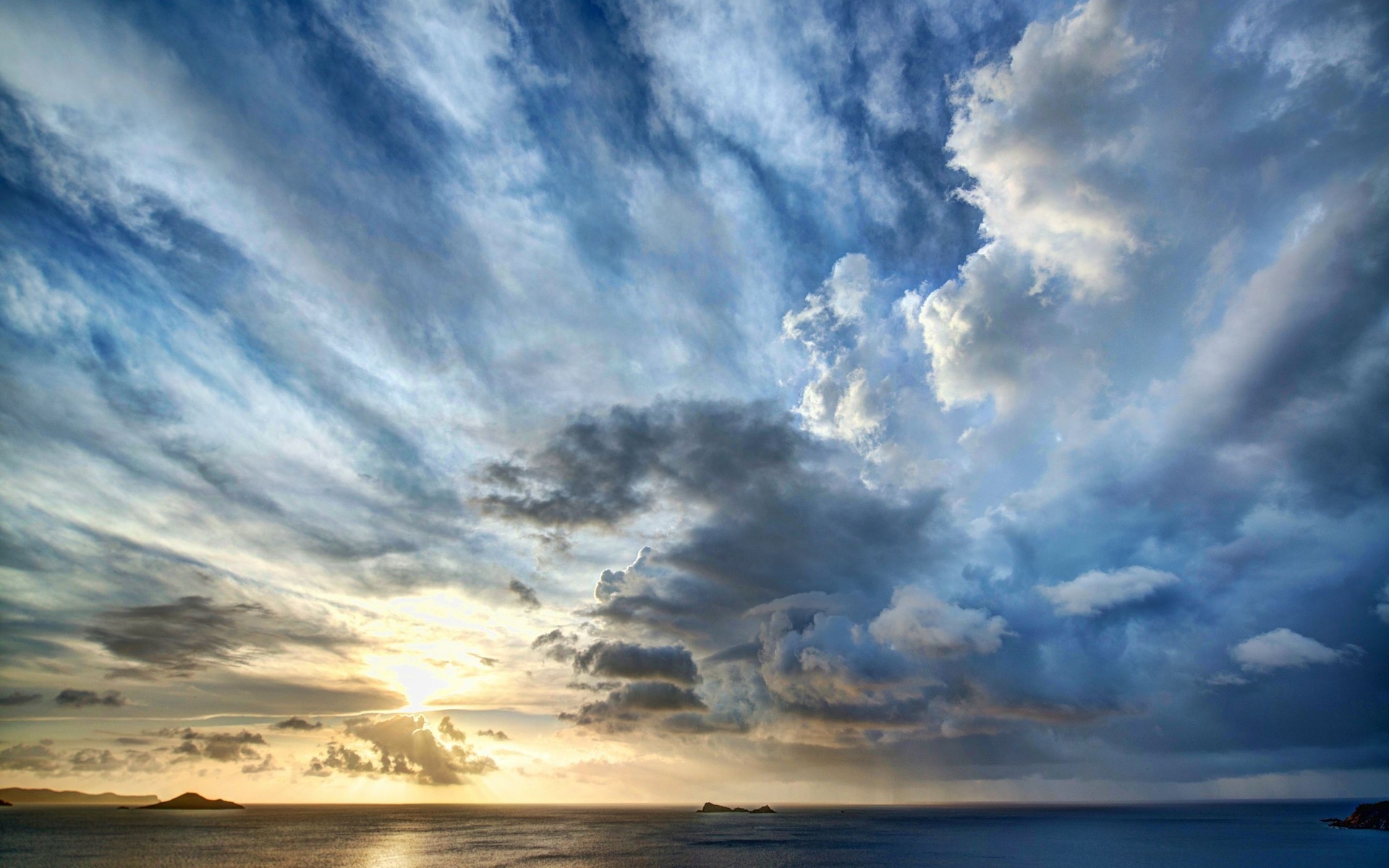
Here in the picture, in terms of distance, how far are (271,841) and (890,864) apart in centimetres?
17745

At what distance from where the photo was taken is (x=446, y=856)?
156m

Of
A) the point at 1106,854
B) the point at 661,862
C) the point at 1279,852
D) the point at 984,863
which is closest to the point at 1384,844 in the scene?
the point at 1279,852

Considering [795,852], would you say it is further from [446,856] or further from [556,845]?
[446,856]

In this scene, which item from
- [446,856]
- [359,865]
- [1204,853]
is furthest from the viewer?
[1204,853]

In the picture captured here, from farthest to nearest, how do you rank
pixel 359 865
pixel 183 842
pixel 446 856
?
pixel 183 842
pixel 446 856
pixel 359 865

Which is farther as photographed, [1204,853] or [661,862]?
[1204,853]

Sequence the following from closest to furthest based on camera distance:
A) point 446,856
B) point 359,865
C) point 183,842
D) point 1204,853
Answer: point 359,865, point 446,856, point 1204,853, point 183,842

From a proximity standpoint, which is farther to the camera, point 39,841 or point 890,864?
point 39,841

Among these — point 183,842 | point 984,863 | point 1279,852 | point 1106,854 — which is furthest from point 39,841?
point 1279,852

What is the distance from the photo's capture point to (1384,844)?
173m

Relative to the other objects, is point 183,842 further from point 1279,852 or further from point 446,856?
point 1279,852

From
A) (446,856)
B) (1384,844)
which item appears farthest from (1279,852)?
(446,856)

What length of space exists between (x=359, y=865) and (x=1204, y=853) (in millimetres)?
212482

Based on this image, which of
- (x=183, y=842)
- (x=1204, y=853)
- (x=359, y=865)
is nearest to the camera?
(x=359, y=865)
